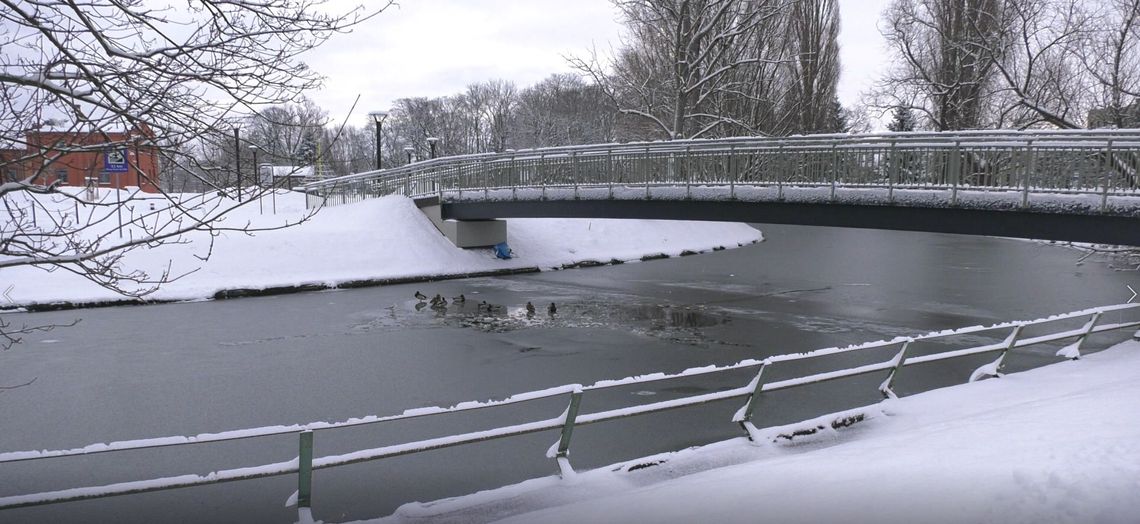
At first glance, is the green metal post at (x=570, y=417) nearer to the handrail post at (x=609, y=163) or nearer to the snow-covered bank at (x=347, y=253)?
the snow-covered bank at (x=347, y=253)

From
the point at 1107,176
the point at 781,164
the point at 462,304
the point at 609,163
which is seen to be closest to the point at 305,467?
the point at 1107,176

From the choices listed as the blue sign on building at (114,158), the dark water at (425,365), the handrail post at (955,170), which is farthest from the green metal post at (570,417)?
the handrail post at (955,170)

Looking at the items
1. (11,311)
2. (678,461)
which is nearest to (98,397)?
(678,461)

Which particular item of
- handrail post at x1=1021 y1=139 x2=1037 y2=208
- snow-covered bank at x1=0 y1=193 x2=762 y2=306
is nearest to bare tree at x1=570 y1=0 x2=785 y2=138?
snow-covered bank at x1=0 y1=193 x2=762 y2=306

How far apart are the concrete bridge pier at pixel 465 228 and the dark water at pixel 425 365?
13.7 feet

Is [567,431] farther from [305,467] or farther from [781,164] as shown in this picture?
[781,164]

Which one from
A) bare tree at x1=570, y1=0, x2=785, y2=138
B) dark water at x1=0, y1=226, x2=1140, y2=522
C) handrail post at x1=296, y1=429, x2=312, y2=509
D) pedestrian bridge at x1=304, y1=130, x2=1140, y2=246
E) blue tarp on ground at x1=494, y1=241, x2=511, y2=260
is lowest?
dark water at x1=0, y1=226, x2=1140, y2=522

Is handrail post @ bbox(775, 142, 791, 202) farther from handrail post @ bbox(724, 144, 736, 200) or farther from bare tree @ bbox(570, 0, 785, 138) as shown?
bare tree @ bbox(570, 0, 785, 138)

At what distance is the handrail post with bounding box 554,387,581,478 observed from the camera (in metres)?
6.09

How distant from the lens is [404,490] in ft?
25.1

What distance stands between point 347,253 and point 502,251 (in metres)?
6.17

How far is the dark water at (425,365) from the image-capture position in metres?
8.23

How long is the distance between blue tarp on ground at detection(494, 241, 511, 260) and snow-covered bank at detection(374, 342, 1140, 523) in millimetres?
22739

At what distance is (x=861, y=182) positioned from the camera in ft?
55.4
